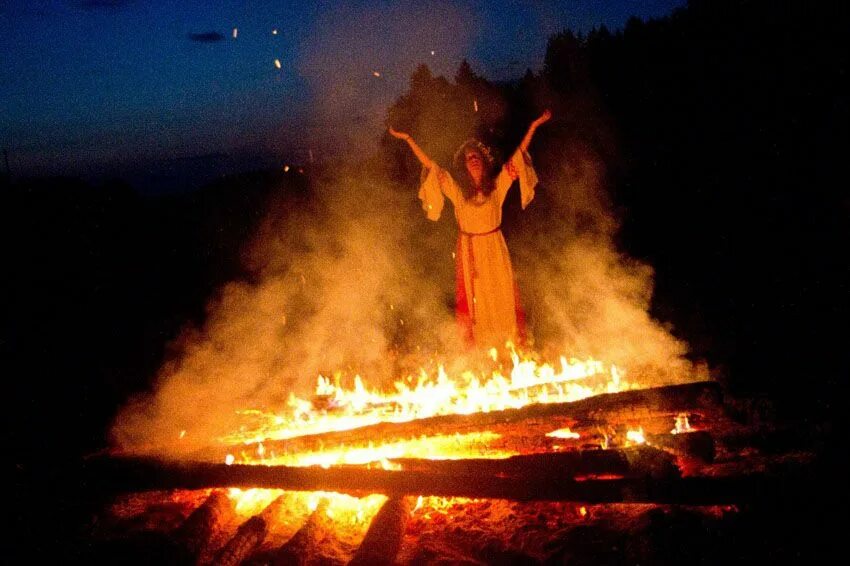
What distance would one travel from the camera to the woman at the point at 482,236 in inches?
274

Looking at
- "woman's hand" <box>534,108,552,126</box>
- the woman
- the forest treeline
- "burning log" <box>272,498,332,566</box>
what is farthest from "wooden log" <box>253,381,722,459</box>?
"woman's hand" <box>534,108,552,126</box>

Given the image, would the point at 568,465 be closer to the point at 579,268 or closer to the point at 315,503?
the point at 315,503

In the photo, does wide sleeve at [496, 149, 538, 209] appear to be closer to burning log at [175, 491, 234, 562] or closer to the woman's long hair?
the woman's long hair

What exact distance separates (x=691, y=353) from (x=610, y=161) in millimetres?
2822

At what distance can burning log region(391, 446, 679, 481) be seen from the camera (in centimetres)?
377

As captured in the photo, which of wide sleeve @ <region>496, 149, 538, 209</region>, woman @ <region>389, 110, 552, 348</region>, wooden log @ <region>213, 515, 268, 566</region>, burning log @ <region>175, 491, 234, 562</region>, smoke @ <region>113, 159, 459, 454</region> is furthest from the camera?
smoke @ <region>113, 159, 459, 454</region>

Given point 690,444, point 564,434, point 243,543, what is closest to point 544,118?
point 564,434

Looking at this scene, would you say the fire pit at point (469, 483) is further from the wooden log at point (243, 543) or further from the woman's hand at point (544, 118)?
the woman's hand at point (544, 118)

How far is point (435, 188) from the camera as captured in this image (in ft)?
23.7

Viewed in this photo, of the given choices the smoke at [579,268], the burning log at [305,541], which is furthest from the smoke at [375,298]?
the burning log at [305,541]

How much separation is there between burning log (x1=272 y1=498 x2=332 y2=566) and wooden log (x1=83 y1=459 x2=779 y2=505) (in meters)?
0.21

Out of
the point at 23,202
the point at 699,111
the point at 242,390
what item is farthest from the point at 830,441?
the point at 23,202

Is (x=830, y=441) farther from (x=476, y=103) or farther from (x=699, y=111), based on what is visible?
(x=476, y=103)

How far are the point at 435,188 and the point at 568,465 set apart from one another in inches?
164
